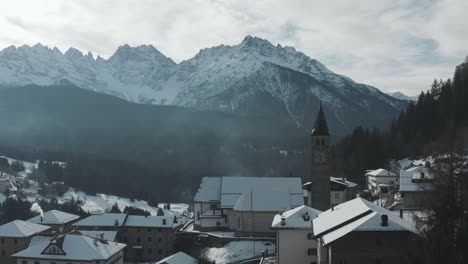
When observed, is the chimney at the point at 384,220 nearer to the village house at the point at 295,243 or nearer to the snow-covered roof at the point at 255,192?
the village house at the point at 295,243

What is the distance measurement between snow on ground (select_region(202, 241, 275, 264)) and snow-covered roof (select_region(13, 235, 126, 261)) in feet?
42.3

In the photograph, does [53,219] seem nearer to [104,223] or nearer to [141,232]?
[104,223]

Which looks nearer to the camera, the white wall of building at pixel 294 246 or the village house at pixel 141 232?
the white wall of building at pixel 294 246

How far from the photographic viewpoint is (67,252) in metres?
58.6

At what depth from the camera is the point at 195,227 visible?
261ft

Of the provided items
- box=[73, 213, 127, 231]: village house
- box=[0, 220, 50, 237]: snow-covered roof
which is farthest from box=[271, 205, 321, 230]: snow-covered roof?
box=[0, 220, 50, 237]: snow-covered roof

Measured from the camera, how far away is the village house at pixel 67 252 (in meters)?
57.9

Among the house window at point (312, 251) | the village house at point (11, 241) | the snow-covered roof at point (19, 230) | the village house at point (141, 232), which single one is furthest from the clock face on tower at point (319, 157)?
the snow-covered roof at point (19, 230)

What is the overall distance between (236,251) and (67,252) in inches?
810

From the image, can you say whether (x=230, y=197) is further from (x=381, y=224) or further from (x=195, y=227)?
(x=381, y=224)

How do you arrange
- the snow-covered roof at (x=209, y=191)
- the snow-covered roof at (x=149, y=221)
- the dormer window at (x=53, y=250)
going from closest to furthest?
1. the dormer window at (x=53, y=250)
2. the snow-covered roof at (x=209, y=191)
3. the snow-covered roof at (x=149, y=221)

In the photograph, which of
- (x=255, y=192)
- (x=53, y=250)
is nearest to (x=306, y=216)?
(x=255, y=192)

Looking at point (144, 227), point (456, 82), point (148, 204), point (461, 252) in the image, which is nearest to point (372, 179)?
point (456, 82)

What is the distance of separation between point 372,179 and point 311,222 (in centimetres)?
5007
